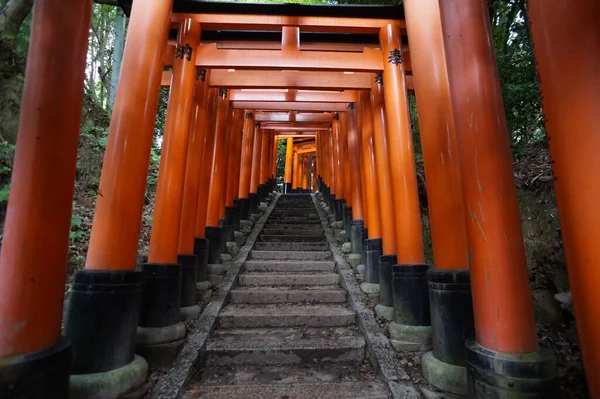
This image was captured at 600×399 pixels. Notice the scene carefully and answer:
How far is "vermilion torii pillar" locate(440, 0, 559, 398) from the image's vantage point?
5.67 feet

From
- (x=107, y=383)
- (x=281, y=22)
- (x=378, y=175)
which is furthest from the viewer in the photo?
(x=378, y=175)

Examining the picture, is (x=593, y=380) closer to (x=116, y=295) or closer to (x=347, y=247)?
(x=116, y=295)

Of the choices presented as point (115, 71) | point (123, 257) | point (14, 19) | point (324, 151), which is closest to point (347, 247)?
point (123, 257)

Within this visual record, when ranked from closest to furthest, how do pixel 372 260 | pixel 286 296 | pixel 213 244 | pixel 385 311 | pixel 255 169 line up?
pixel 385 311, pixel 286 296, pixel 372 260, pixel 213 244, pixel 255 169

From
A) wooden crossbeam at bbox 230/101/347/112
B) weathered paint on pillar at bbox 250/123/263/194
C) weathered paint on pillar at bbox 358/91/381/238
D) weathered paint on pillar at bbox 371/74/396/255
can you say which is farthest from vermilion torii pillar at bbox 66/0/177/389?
weathered paint on pillar at bbox 250/123/263/194

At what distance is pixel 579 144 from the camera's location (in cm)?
158

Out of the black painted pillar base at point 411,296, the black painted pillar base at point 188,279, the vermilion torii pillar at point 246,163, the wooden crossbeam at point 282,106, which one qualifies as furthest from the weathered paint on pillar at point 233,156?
the black painted pillar base at point 411,296

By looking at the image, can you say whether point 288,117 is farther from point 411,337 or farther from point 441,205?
point 411,337

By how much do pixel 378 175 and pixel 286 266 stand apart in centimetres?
226

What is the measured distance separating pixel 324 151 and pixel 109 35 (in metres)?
12.0

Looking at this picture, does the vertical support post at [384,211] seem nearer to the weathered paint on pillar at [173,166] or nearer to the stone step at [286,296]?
the stone step at [286,296]

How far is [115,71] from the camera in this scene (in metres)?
11.4

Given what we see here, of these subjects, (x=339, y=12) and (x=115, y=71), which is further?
(x=115, y=71)

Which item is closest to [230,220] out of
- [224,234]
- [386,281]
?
[224,234]
